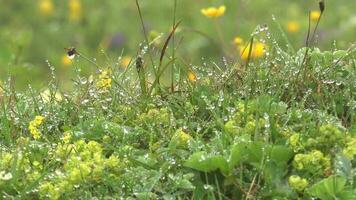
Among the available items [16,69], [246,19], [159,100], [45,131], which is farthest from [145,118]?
[246,19]

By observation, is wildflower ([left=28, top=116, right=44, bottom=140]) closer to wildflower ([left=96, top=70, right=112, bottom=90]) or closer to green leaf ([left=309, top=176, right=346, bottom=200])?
wildflower ([left=96, top=70, right=112, bottom=90])

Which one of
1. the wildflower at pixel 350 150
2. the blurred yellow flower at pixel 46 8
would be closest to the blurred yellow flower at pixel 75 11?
the blurred yellow flower at pixel 46 8

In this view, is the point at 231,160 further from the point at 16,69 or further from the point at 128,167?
the point at 16,69

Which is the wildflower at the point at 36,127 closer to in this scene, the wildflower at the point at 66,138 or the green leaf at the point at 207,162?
the wildflower at the point at 66,138

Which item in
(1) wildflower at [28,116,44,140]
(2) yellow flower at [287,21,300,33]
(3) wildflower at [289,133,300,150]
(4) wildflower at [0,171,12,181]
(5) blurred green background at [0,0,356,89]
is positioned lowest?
(4) wildflower at [0,171,12,181]

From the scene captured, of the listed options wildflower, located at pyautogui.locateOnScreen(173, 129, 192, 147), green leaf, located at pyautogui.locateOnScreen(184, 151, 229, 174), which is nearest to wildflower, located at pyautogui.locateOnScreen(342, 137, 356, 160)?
green leaf, located at pyautogui.locateOnScreen(184, 151, 229, 174)

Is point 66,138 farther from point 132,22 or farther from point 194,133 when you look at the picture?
point 132,22

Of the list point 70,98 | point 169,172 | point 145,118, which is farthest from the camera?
point 70,98

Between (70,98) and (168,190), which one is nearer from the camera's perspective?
(168,190)
